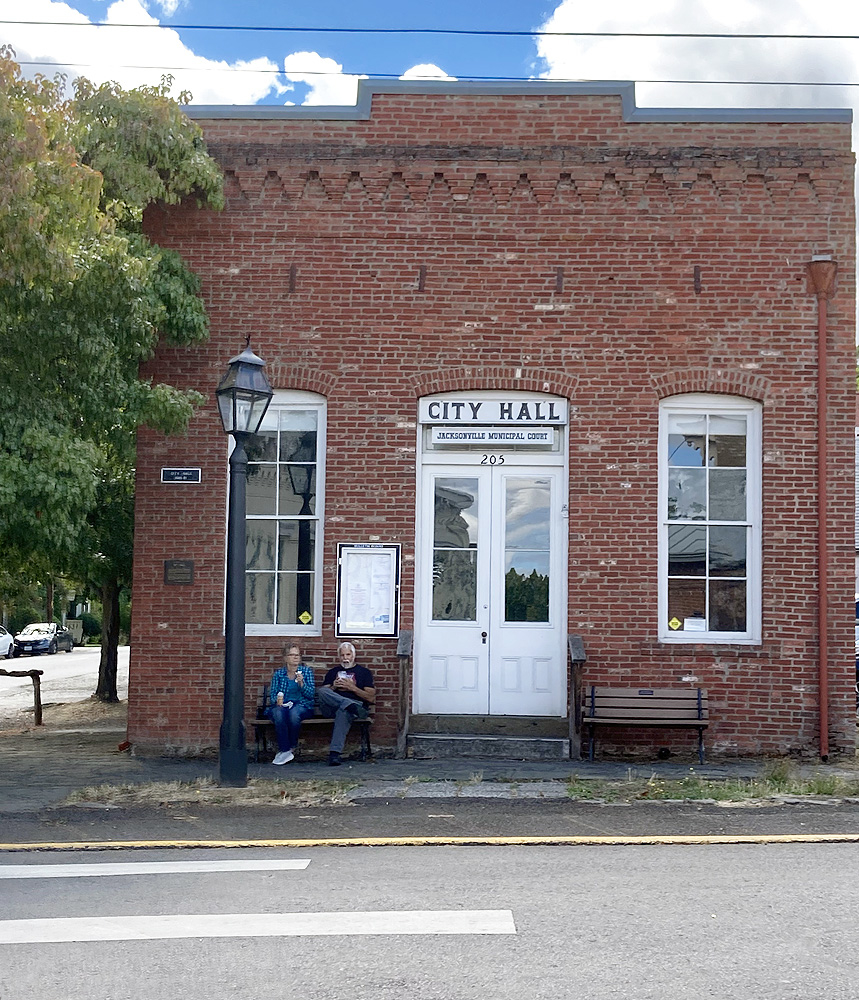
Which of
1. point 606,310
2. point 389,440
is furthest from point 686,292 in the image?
point 389,440

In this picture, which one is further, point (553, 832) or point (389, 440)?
point (389, 440)

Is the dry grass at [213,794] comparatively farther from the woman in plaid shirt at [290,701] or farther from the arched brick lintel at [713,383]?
the arched brick lintel at [713,383]

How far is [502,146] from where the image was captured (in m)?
12.3

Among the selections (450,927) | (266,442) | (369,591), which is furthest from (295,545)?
(450,927)

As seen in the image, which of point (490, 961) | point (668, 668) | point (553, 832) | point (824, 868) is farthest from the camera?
point (668, 668)

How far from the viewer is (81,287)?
10.2 metres

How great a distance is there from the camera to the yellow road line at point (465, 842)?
7859mm

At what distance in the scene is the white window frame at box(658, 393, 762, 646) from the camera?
1202cm

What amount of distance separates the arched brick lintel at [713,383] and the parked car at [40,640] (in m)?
40.8

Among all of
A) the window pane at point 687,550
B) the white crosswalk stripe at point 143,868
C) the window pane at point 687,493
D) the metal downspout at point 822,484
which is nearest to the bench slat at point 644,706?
the metal downspout at point 822,484

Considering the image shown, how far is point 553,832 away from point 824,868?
1986mm

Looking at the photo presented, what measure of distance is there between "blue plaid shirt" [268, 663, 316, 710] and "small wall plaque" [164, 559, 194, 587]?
143 cm

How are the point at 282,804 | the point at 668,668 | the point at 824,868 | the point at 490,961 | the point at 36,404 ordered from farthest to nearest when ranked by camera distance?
the point at 668,668, the point at 36,404, the point at 282,804, the point at 824,868, the point at 490,961

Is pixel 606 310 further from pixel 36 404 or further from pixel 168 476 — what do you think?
pixel 36 404
